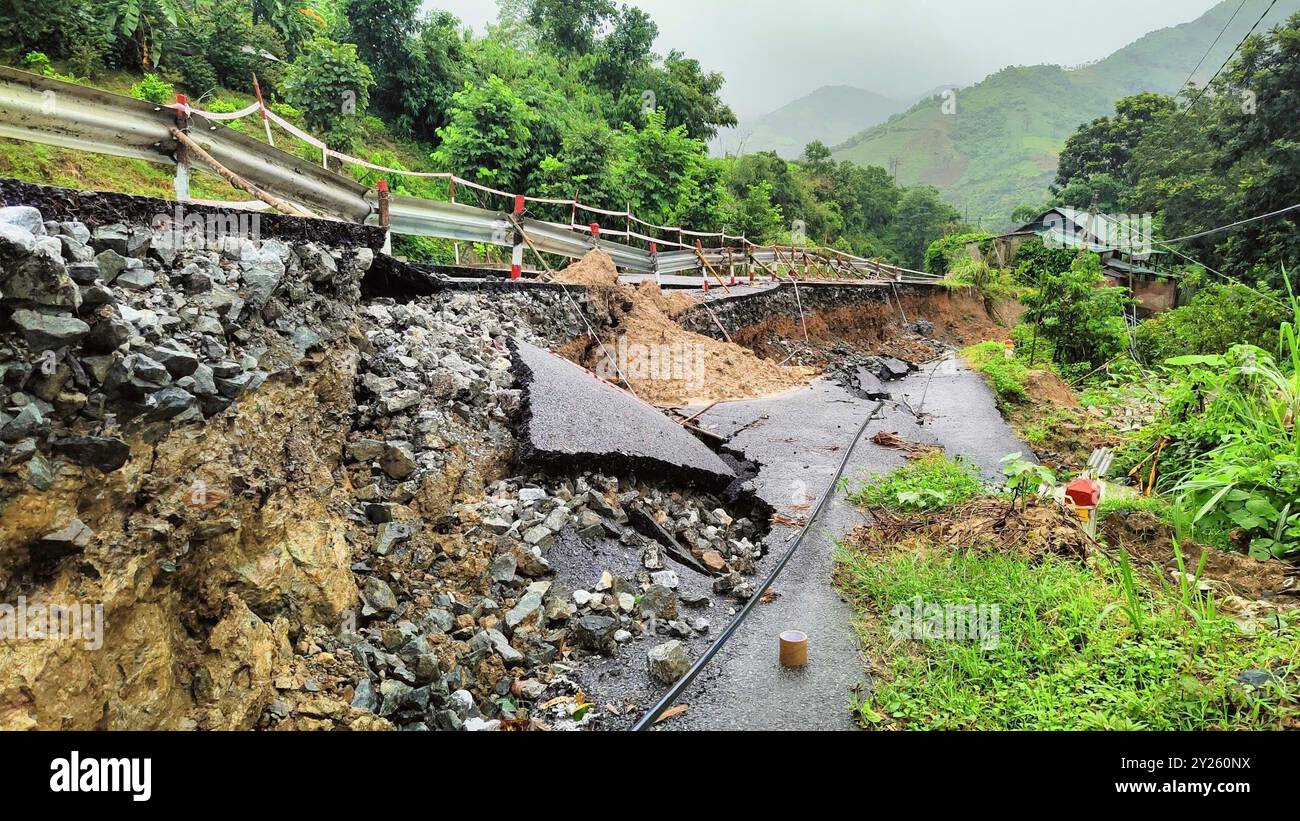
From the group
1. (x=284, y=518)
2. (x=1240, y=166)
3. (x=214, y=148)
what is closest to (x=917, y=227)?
(x=1240, y=166)

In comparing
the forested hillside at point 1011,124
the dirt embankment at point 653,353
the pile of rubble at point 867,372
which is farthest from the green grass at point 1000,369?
the forested hillside at point 1011,124

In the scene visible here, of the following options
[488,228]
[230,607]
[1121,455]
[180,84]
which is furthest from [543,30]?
[230,607]

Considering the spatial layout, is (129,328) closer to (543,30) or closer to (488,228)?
(488,228)

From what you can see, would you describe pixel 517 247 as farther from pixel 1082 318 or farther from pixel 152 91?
pixel 1082 318

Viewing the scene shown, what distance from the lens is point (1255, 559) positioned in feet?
12.8

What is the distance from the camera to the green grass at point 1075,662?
2682 mm

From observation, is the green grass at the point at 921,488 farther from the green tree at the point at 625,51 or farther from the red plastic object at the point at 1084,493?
the green tree at the point at 625,51

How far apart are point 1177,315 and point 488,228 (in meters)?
11.8

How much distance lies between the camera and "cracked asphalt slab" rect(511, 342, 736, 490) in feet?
15.8

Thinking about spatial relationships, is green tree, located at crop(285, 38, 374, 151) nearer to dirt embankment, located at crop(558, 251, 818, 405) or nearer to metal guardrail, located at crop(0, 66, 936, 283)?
metal guardrail, located at crop(0, 66, 936, 283)

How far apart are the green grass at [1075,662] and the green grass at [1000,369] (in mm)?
7468

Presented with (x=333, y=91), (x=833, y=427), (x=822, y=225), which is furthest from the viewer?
(x=822, y=225)

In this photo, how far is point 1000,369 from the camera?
39.5ft
